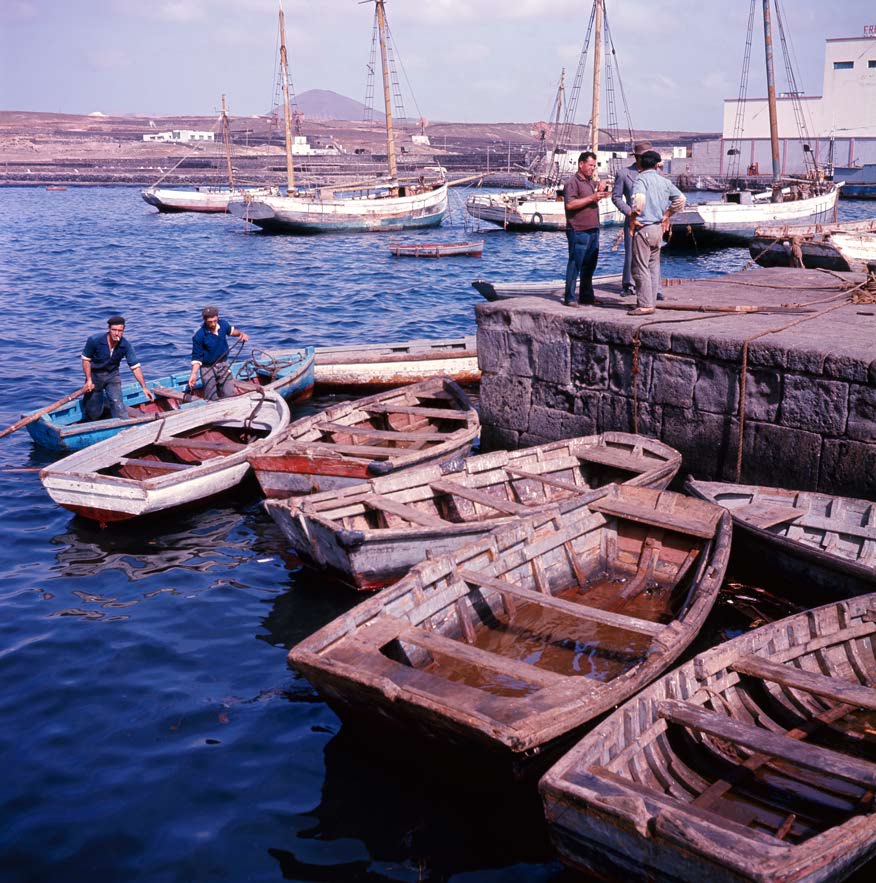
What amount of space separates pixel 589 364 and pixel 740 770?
598 centimetres

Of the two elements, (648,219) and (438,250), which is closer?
(648,219)

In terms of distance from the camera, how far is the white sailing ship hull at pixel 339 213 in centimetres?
4622

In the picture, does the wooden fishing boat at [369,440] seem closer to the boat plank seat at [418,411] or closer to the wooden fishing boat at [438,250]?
the boat plank seat at [418,411]

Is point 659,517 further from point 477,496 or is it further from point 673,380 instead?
point 673,380

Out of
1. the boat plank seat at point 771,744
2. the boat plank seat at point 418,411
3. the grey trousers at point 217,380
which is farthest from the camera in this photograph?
the grey trousers at point 217,380

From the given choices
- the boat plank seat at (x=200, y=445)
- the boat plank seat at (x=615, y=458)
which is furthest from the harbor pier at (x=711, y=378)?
the boat plank seat at (x=200, y=445)

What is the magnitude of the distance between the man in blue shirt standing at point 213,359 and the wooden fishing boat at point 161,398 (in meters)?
0.27

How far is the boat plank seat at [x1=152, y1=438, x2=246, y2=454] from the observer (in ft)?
35.0

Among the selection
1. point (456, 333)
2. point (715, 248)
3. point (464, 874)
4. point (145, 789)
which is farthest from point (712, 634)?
point (715, 248)

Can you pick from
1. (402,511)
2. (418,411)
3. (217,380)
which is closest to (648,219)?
(418,411)

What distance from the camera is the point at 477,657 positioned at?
5.42 metres

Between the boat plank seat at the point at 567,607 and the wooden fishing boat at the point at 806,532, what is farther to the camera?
the wooden fishing boat at the point at 806,532

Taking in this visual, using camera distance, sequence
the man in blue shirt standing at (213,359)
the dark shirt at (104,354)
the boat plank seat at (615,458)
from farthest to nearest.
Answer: the man in blue shirt standing at (213,359)
the dark shirt at (104,354)
the boat plank seat at (615,458)

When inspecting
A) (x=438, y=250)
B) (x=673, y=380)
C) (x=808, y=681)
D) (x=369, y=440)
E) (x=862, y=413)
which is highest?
(x=438, y=250)
